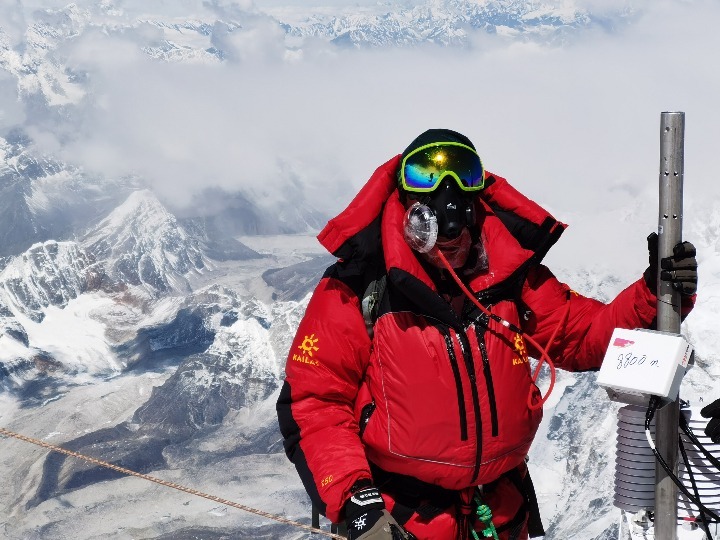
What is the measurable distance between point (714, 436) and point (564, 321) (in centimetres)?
141

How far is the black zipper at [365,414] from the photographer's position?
5699mm

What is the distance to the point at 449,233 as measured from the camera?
5.63 meters

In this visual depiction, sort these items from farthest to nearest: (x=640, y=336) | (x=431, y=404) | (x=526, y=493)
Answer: (x=526, y=493) < (x=431, y=404) < (x=640, y=336)

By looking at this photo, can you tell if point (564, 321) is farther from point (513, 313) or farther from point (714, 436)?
point (714, 436)

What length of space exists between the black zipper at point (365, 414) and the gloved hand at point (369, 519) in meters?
0.56

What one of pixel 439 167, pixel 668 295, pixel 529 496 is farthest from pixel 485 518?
pixel 439 167

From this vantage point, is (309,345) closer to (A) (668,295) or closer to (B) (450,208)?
(B) (450,208)

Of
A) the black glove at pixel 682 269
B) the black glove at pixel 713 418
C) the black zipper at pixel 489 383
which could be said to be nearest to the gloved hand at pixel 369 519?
the black zipper at pixel 489 383

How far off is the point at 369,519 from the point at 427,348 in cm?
120

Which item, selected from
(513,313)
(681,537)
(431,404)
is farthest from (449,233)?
(681,537)

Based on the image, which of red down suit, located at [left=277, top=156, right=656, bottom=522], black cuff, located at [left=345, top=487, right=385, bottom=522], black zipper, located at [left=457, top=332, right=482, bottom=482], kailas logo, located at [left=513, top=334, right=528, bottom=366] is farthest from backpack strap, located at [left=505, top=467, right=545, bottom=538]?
black cuff, located at [left=345, top=487, right=385, bottom=522]

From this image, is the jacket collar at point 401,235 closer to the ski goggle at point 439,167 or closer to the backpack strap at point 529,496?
the ski goggle at point 439,167

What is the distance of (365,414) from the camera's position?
572cm

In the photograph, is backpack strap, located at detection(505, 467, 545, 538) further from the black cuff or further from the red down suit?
the black cuff
